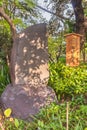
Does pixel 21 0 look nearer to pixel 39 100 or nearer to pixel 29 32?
pixel 29 32

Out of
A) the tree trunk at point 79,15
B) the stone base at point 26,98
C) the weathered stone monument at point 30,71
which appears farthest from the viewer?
the tree trunk at point 79,15

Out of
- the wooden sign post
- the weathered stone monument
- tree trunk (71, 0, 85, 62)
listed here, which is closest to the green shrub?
the weathered stone monument

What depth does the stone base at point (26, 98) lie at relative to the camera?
480 centimetres

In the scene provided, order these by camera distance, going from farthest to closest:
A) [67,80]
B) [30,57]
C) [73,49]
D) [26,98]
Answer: [73,49], [67,80], [30,57], [26,98]

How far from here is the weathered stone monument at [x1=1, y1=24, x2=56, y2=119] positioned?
200 inches

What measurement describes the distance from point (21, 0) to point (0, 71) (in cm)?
235

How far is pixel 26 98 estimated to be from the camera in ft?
16.6

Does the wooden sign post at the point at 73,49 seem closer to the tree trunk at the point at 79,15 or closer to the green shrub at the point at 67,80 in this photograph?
the green shrub at the point at 67,80

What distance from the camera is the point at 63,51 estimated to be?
379 inches

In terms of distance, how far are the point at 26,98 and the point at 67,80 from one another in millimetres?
996

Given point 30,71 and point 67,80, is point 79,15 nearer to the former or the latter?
point 67,80

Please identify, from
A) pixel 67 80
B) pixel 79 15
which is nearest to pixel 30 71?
pixel 67 80

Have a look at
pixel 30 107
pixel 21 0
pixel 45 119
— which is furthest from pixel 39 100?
pixel 21 0

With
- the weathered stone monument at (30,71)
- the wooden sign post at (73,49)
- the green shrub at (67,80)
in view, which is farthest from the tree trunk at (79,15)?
the weathered stone monument at (30,71)
